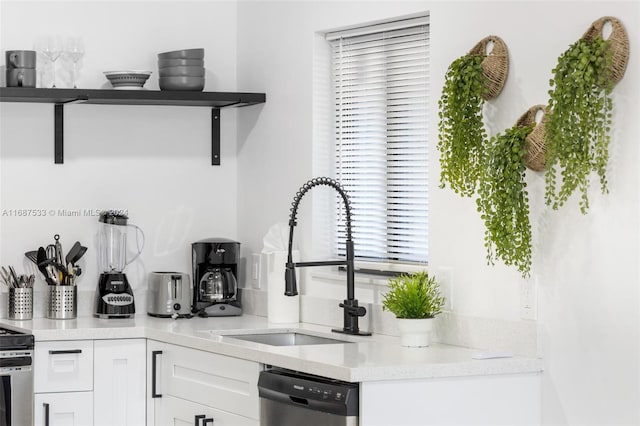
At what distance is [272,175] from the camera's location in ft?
15.2

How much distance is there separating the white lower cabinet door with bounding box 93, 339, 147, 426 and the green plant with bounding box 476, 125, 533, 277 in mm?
A: 1614

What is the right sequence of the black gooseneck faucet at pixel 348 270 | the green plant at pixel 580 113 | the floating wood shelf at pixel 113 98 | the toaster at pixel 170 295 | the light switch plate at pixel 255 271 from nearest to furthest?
the green plant at pixel 580 113 → the black gooseneck faucet at pixel 348 270 → the floating wood shelf at pixel 113 98 → the toaster at pixel 170 295 → the light switch plate at pixel 255 271

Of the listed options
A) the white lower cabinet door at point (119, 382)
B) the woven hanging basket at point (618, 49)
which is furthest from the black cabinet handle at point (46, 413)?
the woven hanging basket at point (618, 49)

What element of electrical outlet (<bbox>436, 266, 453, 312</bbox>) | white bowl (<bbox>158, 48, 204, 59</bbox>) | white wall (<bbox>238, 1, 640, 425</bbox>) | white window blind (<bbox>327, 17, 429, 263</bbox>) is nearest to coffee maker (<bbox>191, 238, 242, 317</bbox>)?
white window blind (<bbox>327, 17, 429, 263</bbox>)

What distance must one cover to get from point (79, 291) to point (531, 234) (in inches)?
85.6

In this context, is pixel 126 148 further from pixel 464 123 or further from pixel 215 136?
pixel 464 123

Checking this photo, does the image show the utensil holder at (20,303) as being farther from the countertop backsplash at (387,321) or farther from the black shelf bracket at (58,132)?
the black shelf bracket at (58,132)

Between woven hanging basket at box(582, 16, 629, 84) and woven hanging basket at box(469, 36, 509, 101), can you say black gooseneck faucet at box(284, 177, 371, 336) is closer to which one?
woven hanging basket at box(469, 36, 509, 101)

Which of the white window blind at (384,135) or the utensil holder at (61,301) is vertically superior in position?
the white window blind at (384,135)

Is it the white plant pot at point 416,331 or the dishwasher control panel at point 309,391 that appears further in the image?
the white plant pot at point 416,331

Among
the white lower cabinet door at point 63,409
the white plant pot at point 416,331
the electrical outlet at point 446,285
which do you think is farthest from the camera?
the white lower cabinet door at point 63,409

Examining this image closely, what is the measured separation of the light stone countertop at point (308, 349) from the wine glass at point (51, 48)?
108cm

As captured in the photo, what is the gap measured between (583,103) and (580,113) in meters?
0.03

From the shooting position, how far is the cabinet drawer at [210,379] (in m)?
3.55
